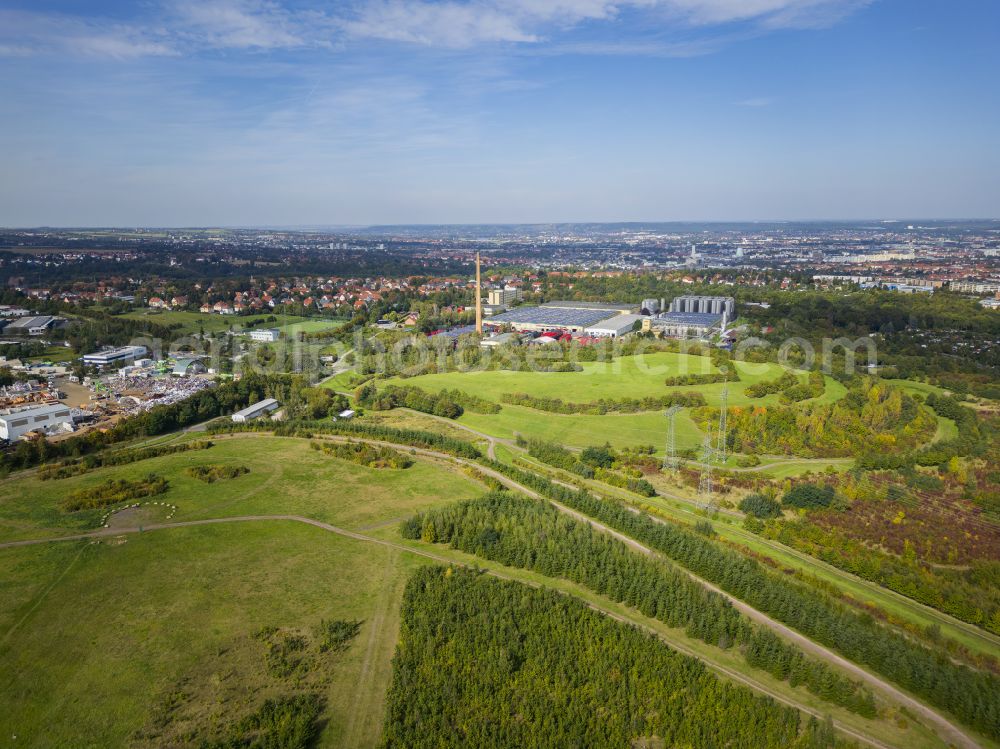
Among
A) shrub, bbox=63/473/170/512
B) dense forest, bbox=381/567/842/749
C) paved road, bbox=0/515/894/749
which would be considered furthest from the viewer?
shrub, bbox=63/473/170/512

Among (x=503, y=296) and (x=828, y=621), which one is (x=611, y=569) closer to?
(x=828, y=621)

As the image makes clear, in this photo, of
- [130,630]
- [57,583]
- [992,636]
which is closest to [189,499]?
[57,583]

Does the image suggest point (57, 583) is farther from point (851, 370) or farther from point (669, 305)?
point (669, 305)

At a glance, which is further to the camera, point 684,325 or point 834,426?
point 684,325

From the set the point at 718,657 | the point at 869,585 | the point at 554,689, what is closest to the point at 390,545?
the point at 554,689

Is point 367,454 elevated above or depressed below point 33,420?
below

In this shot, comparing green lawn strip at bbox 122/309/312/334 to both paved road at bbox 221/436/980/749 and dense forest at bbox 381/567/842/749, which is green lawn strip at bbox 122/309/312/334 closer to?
paved road at bbox 221/436/980/749

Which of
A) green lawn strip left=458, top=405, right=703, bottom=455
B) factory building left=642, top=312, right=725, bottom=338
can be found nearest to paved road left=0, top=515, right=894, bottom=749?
green lawn strip left=458, top=405, right=703, bottom=455
